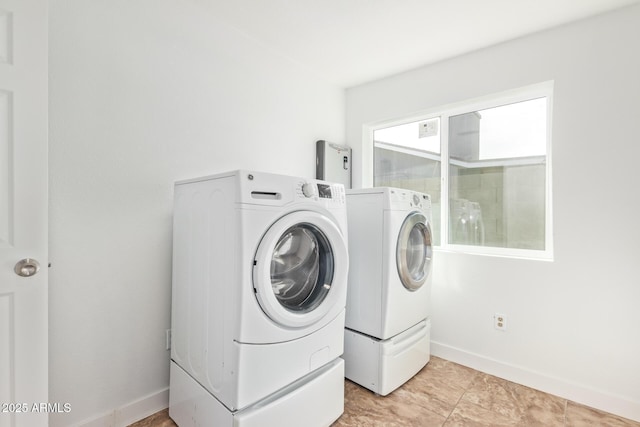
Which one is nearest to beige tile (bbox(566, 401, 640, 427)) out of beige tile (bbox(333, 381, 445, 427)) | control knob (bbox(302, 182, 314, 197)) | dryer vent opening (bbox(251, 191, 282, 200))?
beige tile (bbox(333, 381, 445, 427))

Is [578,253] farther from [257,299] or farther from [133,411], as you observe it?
[133,411]

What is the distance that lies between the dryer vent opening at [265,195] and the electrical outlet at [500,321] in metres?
1.79

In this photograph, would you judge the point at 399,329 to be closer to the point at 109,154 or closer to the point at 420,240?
the point at 420,240

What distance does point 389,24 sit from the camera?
6.35 feet

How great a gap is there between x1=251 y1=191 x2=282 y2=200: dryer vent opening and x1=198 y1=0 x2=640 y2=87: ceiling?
1222 mm

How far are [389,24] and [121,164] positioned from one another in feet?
5.80

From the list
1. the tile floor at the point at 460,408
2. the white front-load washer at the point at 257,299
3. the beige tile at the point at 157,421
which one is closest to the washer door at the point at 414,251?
the white front-load washer at the point at 257,299

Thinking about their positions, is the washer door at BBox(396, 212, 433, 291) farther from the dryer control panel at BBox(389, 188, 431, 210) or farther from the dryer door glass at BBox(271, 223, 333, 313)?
the dryer door glass at BBox(271, 223, 333, 313)

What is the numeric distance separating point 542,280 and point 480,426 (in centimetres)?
97

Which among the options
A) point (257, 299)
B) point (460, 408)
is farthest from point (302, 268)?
point (460, 408)

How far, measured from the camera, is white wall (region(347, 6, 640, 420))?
170cm

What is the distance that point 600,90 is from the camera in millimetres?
1776

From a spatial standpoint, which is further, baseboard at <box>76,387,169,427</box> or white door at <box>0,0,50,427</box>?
baseboard at <box>76,387,169,427</box>

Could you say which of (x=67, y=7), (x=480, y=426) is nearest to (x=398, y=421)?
(x=480, y=426)
